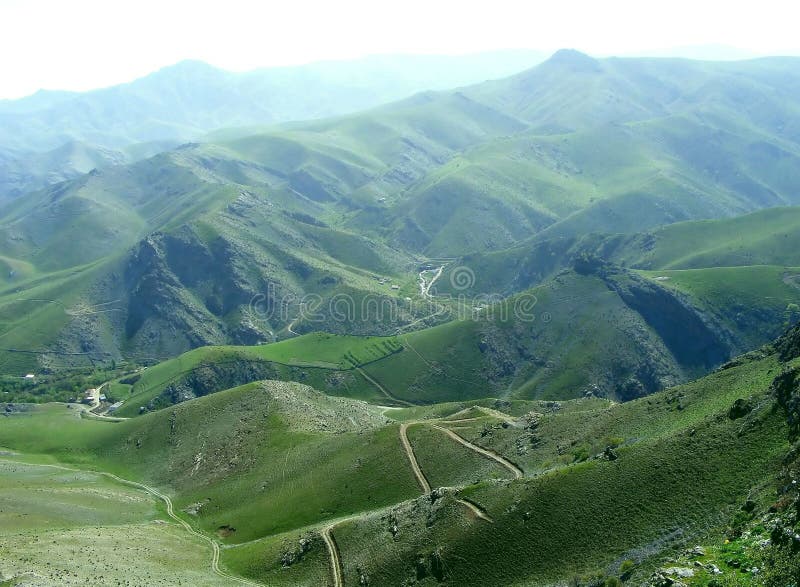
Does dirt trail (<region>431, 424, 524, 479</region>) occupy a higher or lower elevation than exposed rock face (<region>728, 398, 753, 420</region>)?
lower

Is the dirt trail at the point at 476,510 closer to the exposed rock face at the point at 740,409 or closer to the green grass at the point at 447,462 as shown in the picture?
the green grass at the point at 447,462

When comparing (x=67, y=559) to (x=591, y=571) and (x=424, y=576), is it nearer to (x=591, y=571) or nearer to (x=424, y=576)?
(x=424, y=576)

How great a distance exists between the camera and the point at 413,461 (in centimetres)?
12512

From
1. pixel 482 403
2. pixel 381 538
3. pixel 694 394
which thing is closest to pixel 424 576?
pixel 381 538

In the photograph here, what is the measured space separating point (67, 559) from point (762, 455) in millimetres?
91321

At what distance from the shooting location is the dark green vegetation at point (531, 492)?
7119 cm

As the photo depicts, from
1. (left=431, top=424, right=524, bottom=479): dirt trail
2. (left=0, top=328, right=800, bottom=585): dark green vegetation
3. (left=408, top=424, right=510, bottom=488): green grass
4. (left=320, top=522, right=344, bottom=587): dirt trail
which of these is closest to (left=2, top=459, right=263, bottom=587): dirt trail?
(left=0, top=328, right=800, bottom=585): dark green vegetation

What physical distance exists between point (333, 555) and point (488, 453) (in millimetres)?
37315

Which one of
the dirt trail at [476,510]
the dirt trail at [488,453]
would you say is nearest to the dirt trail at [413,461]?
the dirt trail at [488,453]

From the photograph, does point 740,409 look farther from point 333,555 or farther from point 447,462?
point 333,555

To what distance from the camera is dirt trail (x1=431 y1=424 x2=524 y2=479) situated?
11122cm

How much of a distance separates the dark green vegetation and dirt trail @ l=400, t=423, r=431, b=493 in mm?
1110

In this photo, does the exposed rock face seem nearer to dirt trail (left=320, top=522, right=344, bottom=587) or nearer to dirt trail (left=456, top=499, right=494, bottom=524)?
dirt trail (left=456, top=499, right=494, bottom=524)

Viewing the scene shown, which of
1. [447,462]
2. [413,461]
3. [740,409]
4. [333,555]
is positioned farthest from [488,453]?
[740,409]
